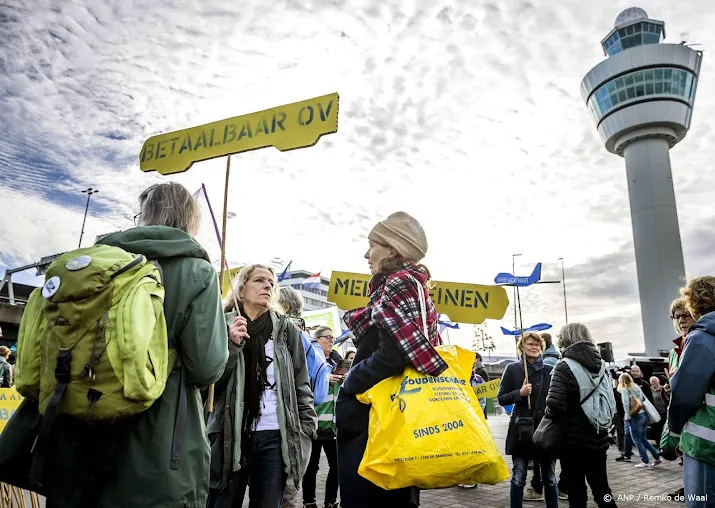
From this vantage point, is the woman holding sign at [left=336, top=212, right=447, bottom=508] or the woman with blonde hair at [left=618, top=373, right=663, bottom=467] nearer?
the woman holding sign at [left=336, top=212, right=447, bottom=508]

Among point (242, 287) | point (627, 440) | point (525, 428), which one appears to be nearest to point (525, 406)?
point (525, 428)

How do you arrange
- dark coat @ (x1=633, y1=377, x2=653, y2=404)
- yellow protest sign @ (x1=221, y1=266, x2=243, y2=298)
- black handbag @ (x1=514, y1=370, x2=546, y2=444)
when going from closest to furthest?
yellow protest sign @ (x1=221, y1=266, x2=243, y2=298) < black handbag @ (x1=514, y1=370, x2=546, y2=444) < dark coat @ (x1=633, y1=377, x2=653, y2=404)

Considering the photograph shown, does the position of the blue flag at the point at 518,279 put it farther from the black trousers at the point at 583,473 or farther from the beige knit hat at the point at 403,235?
the beige knit hat at the point at 403,235

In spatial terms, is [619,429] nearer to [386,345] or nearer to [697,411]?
[697,411]

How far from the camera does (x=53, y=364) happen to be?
1.74 m

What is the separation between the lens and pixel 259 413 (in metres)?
3.14

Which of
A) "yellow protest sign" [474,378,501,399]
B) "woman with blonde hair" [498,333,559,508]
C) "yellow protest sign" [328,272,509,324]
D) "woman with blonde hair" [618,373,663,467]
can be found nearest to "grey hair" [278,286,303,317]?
"woman with blonde hair" [498,333,559,508]

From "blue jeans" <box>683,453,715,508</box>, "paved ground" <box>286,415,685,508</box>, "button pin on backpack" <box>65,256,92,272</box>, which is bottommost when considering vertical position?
"paved ground" <box>286,415,685,508</box>

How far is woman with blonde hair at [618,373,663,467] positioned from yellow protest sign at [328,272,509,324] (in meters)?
4.77

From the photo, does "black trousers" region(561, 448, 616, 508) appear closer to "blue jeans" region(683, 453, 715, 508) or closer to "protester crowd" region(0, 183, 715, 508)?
"protester crowd" region(0, 183, 715, 508)

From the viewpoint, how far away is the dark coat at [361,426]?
239 cm

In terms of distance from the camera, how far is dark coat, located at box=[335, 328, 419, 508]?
239 cm

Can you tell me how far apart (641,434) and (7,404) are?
36.0 ft

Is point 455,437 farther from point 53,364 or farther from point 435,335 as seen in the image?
point 53,364
